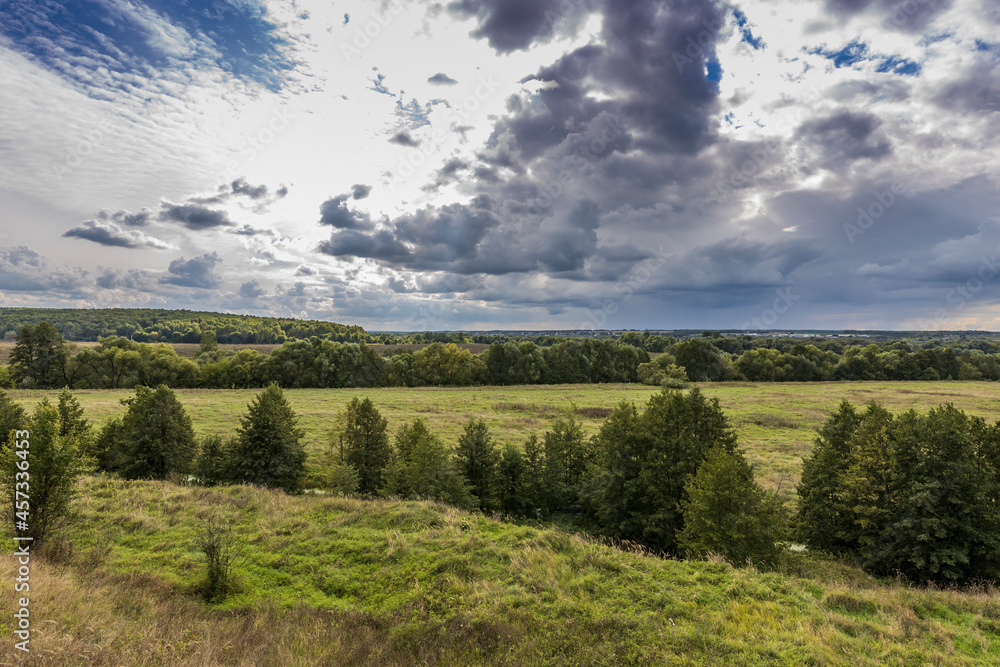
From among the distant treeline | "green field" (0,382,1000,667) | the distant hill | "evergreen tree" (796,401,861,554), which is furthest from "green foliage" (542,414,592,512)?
the distant hill

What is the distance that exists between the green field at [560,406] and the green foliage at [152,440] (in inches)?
290

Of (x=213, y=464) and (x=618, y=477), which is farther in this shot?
(x=213, y=464)

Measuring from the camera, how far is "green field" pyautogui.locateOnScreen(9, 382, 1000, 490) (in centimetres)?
4100

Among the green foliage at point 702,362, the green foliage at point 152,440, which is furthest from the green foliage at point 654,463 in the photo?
the green foliage at point 702,362

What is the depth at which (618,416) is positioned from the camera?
24484 mm

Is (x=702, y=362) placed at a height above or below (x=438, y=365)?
above

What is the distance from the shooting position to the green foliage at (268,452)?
965 inches

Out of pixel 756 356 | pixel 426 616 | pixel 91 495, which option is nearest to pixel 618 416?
pixel 426 616

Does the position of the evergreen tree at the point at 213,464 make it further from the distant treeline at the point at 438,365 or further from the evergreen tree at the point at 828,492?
the distant treeline at the point at 438,365

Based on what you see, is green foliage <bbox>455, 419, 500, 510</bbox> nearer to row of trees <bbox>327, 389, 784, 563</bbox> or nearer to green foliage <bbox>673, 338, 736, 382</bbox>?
row of trees <bbox>327, 389, 784, 563</bbox>

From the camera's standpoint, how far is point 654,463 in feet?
70.6

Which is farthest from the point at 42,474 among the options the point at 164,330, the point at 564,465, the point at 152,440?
the point at 164,330

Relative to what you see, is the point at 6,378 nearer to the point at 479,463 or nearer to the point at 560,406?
the point at 560,406

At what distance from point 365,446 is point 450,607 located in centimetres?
1687
